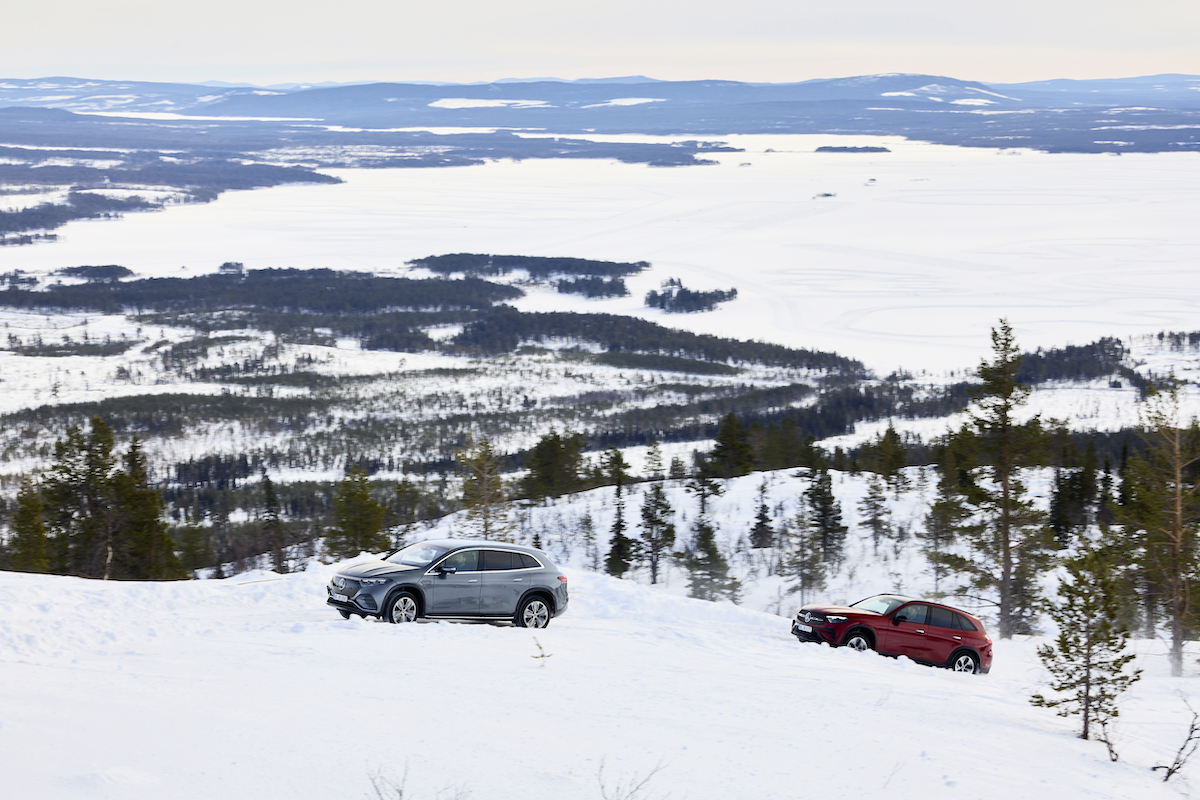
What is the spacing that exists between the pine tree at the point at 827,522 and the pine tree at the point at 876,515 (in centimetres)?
126

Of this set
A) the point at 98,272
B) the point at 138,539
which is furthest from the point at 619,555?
the point at 98,272

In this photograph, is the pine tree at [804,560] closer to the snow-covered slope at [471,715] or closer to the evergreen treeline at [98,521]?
the evergreen treeline at [98,521]

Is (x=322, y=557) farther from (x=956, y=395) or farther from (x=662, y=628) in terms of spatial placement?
(x=956, y=395)

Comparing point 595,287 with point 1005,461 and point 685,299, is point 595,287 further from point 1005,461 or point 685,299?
point 1005,461

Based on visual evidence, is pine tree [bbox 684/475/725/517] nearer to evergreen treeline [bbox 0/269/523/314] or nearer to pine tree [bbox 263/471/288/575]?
pine tree [bbox 263/471/288/575]

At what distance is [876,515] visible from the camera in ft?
162

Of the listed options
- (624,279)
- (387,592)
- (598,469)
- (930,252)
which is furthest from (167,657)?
(930,252)

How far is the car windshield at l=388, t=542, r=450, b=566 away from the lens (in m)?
17.1

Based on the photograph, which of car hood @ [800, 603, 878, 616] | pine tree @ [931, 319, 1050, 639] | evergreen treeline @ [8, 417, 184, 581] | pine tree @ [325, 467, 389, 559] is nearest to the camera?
car hood @ [800, 603, 878, 616]

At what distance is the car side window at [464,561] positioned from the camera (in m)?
17.0

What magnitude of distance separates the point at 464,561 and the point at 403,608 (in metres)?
1.23

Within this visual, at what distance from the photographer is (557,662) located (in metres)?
14.9

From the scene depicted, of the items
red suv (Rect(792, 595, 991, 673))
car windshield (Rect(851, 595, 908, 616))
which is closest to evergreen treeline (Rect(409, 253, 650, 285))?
car windshield (Rect(851, 595, 908, 616))

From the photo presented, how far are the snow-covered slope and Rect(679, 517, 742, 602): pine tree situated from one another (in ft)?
83.2
